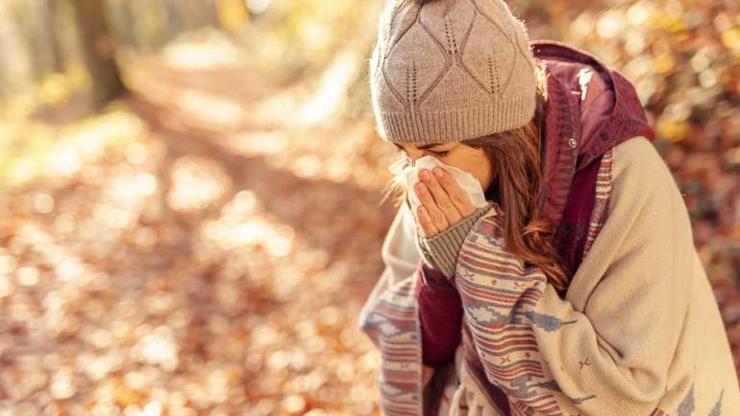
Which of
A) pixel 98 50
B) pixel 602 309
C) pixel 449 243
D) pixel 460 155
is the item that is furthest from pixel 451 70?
pixel 98 50

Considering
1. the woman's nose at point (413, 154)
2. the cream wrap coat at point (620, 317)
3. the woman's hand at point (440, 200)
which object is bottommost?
the cream wrap coat at point (620, 317)

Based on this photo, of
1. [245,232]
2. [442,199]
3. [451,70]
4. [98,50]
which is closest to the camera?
[451,70]

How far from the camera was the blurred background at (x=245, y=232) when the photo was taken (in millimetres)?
3701

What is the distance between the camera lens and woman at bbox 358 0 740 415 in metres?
1.78

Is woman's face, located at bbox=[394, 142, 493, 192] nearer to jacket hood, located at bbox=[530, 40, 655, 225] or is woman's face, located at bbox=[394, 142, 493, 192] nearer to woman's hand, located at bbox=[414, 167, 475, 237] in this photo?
woman's hand, located at bbox=[414, 167, 475, 237]

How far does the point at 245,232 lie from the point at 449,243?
437 centimetres

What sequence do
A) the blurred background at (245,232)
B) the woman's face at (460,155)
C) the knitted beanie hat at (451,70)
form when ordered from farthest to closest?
the blurred background at (245,232)
the woman's face at (460,155)
the knitted beanie hat at (451,70)

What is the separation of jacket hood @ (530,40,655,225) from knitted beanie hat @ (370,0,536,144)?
0.46ft

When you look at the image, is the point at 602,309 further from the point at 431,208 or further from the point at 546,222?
the point at 431,208

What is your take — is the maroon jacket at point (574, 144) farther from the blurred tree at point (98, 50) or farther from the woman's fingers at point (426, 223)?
the blurred tree at point (98, 50)

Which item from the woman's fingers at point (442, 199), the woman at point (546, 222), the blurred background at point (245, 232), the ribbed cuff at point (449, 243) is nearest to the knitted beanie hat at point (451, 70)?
the woman at point (546, 222)

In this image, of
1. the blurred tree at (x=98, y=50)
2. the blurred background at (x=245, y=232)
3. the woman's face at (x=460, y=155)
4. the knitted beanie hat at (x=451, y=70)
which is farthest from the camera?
the blurred tree at (x=98, y=50)

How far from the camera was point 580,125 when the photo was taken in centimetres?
192

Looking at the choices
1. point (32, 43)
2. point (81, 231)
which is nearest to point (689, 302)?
point (81, 231)
